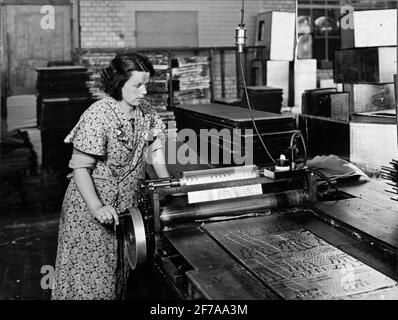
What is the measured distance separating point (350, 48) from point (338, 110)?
2.39 ft

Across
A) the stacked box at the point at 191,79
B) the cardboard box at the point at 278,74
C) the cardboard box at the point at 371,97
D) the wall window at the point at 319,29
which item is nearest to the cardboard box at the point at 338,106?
the cardboard box at the point at 371,97

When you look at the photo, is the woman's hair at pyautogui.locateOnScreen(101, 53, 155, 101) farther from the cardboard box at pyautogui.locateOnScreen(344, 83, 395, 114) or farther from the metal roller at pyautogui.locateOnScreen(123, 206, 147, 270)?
the cardboard box at pyautogui.locateOnScreen(344, 83, 395, 114)

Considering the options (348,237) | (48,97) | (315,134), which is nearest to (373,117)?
(315,134)

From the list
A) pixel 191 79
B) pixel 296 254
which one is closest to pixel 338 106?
pixel 296 254

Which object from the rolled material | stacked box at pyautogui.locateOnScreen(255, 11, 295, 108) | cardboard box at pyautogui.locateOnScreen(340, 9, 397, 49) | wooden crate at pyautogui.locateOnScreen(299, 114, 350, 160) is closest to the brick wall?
stacked box at pyautogui.locateOnScreen(255, 11, 295, 108)

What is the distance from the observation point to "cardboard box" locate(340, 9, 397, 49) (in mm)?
4277

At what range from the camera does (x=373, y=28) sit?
4348 mm

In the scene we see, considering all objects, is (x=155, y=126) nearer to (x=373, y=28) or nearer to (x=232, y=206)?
(x=232, y=206)

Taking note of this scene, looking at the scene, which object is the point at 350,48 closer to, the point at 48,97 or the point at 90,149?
the point at 90,149

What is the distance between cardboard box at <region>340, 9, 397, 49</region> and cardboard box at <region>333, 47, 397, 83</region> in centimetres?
14

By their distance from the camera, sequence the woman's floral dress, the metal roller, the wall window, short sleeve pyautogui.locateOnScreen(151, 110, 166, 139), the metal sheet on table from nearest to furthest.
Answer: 1. the metal sheet on table
2. the metal roller
3. the woman's floral dress
4. short sleeve pyautogui.locateOnScreen(151, 110, 166, 139)
5. the wall window

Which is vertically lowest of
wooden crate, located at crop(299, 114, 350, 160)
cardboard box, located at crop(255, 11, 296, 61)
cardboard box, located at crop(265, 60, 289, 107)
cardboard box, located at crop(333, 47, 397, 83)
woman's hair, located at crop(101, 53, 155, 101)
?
wooden crate, located at crop(299, 114, 350, 160)

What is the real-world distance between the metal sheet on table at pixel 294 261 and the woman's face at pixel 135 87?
78cm

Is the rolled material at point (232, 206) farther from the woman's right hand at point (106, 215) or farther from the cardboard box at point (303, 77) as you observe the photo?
Result: the cardboard box at point (303, 77)
